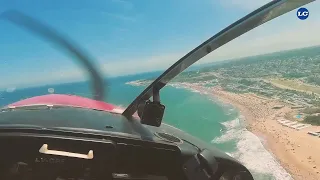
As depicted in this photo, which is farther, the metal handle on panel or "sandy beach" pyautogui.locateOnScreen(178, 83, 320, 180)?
"sandy beach" pyautogui.locateOnScreen(178, 83, 320, 180)

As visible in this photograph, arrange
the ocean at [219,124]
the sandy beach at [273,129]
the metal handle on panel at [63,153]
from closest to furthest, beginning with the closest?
the metal handle on panel at [63,153] → the ocean at [219,124] → the sandy beach at [273,129]

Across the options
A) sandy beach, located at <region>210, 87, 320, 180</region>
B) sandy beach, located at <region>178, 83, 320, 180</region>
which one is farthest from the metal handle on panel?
sandy beach, located at <region>210, 87, 320, 180</region>

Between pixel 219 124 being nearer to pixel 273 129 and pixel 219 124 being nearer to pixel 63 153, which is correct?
pixel 273 129

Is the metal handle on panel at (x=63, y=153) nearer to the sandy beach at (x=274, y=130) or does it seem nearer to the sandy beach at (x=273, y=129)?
the sandy beach at (x=273, y=129)

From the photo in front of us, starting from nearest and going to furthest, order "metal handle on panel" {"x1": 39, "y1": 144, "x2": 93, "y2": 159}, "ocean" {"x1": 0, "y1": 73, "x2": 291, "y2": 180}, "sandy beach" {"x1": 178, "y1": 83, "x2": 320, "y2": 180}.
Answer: "metal handle on panel" {"x1": 39, "y1": 144, "x2": 93, "y2": 159} < "ocean" {"x1": 0, "y1": 73, "x2": 291, "y2": 180} < "sandy beach" {"x1": 178, "y1": 83, "x2": 320, "y2": 180}

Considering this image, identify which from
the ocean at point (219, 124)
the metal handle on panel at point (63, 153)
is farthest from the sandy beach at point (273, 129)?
the metal handle on panel at point (63, 153)

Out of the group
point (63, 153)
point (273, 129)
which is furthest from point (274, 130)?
point (63, 153)

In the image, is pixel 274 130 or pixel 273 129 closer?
pixel 273 129

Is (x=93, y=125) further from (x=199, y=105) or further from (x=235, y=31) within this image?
(x=199, y=105)

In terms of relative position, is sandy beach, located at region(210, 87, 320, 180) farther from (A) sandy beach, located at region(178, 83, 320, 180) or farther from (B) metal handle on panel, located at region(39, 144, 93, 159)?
(B) metal handle on panel, located at region(39, 144, 93, 159)
